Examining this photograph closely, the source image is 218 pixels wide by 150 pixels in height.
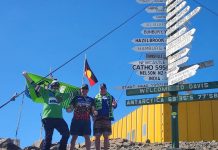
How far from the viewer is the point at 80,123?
46.6 ft

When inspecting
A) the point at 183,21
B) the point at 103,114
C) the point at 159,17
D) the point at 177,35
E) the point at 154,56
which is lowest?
the point at 103,114

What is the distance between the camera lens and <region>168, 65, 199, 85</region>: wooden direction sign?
553 inches

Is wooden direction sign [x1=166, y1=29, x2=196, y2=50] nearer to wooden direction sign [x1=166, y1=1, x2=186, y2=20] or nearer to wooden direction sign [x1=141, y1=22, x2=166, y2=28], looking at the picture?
wooden direction sign [x1=141, y1=22, x2=166, y2=28]

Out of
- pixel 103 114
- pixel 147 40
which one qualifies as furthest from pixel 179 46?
pixel 103 114

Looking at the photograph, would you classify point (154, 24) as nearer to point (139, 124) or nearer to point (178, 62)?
point (178, 62)

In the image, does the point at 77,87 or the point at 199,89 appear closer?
the point at 199,89

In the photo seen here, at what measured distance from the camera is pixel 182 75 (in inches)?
573

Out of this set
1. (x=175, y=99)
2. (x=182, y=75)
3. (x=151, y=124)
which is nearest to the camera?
(x=182, y=75)

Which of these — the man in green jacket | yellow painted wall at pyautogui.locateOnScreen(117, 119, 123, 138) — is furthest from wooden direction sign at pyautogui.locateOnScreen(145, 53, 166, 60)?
yellow painted wall at pyautogui.locateOnScreen(117, 119, 123, 138)

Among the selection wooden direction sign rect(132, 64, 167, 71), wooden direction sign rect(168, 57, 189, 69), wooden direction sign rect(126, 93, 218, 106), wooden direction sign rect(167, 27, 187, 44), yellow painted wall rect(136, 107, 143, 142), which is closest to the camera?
wooden direction sign rect(126, 93, 218, 106)

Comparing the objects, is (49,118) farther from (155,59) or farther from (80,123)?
(155,59)

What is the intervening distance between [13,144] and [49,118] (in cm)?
310

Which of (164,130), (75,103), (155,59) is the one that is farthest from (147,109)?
(75,103)

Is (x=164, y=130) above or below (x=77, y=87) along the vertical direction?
below
